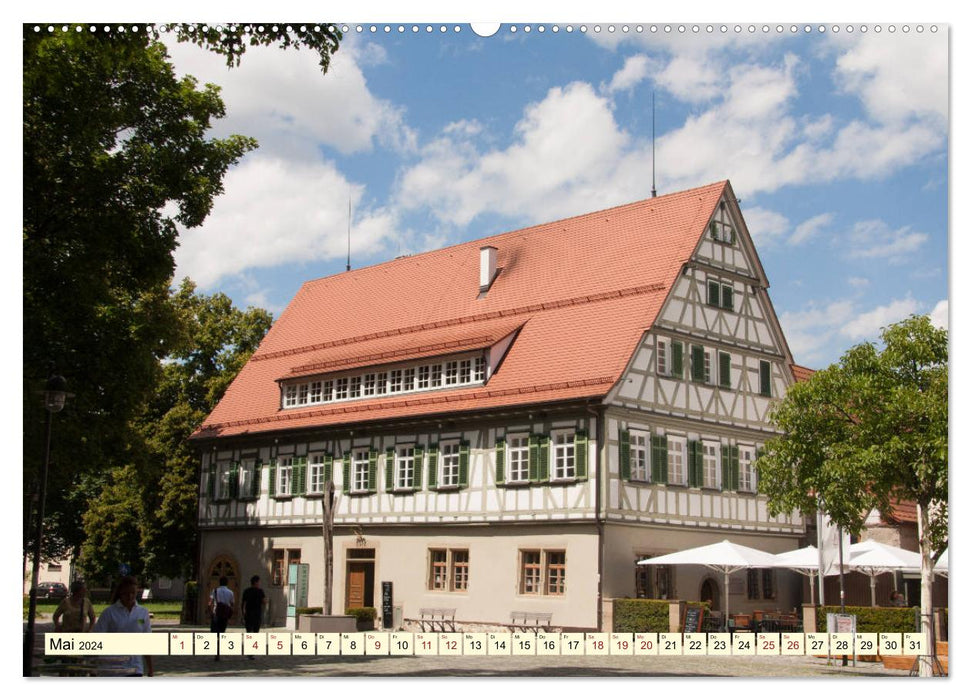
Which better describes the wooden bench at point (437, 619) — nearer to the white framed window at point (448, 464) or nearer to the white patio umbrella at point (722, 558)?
the white framed window at point (448, 464)

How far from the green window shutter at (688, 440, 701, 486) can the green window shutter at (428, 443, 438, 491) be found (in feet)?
17.1

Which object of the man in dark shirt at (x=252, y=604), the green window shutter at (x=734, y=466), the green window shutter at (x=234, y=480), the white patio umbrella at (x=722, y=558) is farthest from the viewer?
the green window shutter at (x=234, y=480)

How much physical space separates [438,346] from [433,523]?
3635 mm

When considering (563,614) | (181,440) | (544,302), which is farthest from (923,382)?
(181,440)

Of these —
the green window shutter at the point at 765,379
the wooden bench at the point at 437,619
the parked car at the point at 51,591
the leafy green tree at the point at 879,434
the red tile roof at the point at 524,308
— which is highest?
the red tile roof at the point at 524,308

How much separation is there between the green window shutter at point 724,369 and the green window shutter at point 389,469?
7.12 meters

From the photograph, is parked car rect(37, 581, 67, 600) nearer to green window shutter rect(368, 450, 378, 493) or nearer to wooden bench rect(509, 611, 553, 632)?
wooden bench rect(509, 611, 553, 632)

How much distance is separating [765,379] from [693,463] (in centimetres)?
248

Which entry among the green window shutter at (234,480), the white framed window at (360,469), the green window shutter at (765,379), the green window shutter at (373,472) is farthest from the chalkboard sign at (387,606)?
the green window shutter at (765,379)

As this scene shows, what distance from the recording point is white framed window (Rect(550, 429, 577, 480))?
23.8 metres

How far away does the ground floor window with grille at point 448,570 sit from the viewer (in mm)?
25375

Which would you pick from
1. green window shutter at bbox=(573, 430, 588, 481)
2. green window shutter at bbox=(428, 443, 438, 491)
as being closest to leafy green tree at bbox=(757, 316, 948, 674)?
green window shutter at bbox=(573, 430, 588, 481)

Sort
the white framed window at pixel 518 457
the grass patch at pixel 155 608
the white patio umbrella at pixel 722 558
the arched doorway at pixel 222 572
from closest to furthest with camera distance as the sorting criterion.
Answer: the grass patch at pixel 155 608, the white patio umbrella at pixel 722 558, the white framed window at pixel 518 457, the arched doorway at pixel 222 572
